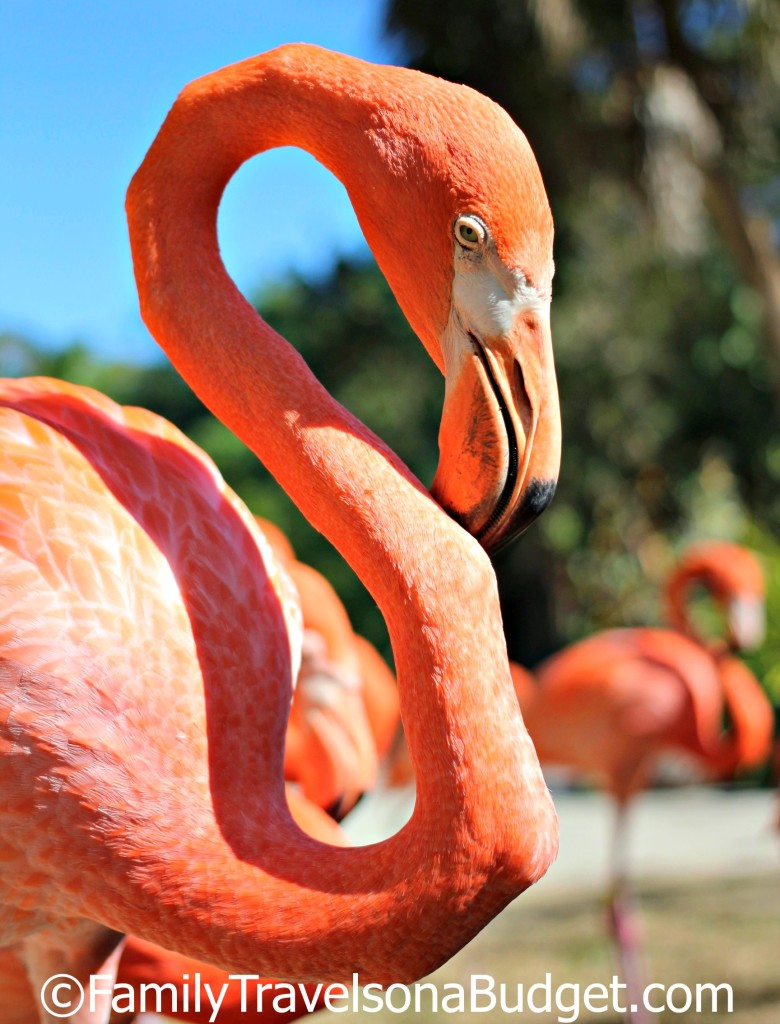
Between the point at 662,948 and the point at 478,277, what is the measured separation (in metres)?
4.34

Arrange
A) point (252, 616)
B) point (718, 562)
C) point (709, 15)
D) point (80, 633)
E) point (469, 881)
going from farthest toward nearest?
point (709, 15), point (718, 562), point (252, 616), point (80, 633), point (469, 881)

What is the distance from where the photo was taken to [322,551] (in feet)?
43.0

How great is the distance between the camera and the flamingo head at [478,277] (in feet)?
4.66

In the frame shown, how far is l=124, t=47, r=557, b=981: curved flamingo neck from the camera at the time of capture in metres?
1.39

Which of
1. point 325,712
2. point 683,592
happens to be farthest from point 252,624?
point 683,592

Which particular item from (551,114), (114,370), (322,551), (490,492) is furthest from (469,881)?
(114,370)

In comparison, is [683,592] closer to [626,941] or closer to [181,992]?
[626,941]

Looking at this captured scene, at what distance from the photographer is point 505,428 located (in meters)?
1.40

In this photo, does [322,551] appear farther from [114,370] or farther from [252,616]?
[252,616]

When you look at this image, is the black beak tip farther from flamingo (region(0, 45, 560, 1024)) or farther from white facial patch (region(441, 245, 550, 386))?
white facial patch (region(441, 245, 550, 386))

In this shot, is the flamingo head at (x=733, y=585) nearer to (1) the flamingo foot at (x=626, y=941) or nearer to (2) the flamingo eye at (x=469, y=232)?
(1) the flamingo foot at (x=626, y=941)

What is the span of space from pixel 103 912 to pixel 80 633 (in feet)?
1.25

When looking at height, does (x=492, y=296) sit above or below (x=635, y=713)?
above

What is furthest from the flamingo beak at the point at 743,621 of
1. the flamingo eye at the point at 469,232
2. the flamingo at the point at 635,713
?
the flamingo eye at the point at 469,232
